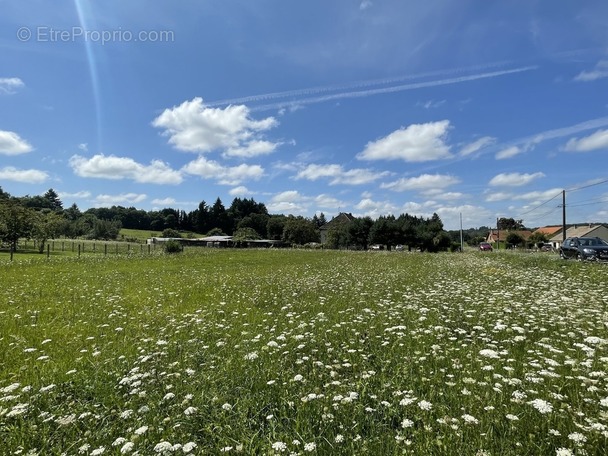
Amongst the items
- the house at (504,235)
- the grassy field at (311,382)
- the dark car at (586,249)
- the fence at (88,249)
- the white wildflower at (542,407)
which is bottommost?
the fence at (88,249)

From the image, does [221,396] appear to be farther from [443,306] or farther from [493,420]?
[443,306]

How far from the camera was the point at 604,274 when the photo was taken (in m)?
14.6

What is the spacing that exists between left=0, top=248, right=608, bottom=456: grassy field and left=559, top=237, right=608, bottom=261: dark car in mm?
21764

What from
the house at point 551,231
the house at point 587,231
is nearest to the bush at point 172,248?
the house at point 587,231

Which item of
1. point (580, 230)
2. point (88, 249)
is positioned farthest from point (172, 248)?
point (580, 230)

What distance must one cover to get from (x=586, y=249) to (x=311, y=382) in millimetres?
30540

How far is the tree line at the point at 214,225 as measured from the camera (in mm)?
47594

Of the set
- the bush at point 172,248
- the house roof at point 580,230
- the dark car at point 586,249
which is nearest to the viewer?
the dark car at point 586,249

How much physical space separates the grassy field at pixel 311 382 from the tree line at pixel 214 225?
41.2 metres

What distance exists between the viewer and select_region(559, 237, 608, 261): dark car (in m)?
24.8

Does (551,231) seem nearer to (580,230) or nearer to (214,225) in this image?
(580,230)

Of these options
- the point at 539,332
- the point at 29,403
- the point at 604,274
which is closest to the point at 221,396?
the point at 29,403

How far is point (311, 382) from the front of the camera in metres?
4.13

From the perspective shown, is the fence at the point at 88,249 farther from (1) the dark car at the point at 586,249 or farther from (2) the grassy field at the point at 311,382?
(1) the dark car at the point at 586,249
